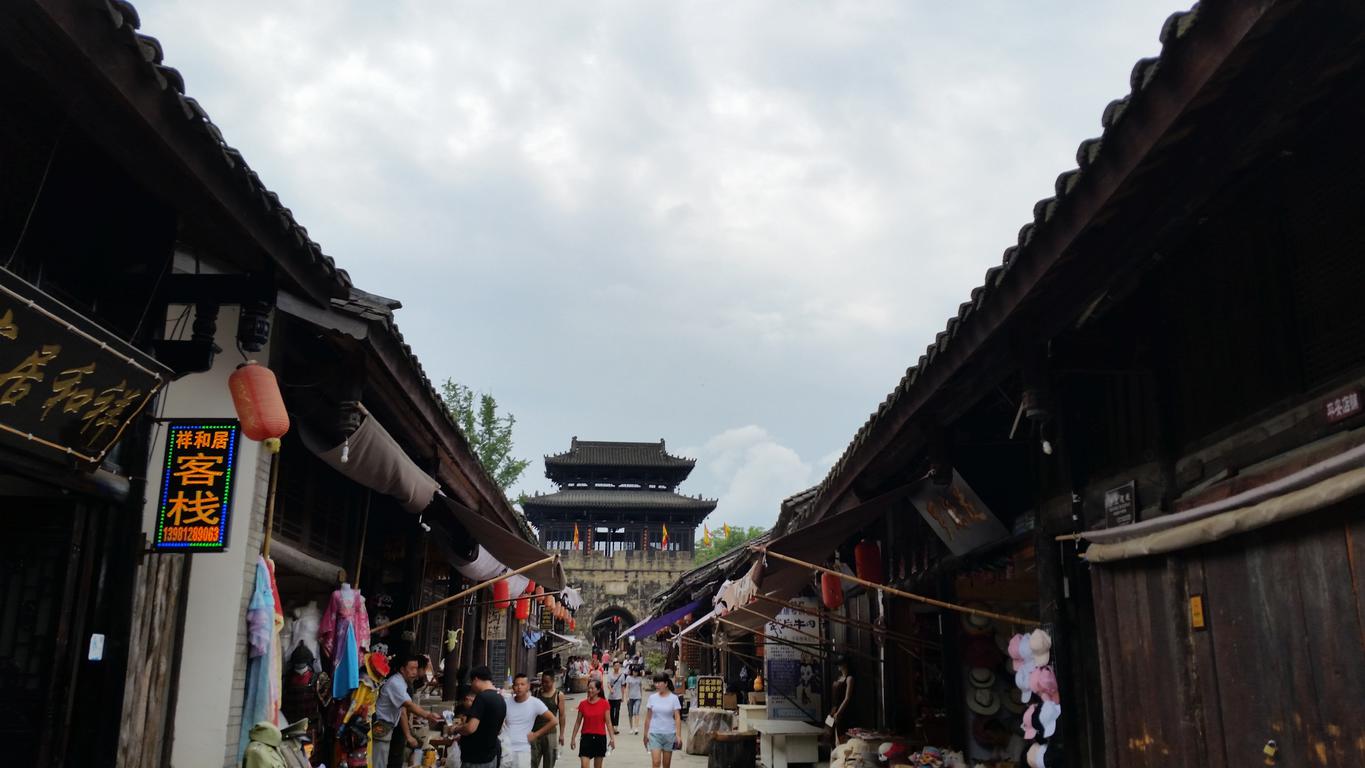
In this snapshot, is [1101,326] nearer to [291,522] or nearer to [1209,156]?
[1209,156]

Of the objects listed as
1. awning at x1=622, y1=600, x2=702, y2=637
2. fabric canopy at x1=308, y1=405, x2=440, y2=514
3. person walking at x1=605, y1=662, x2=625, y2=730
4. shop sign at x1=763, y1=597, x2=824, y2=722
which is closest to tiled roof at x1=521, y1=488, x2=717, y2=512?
person walking at x1=605, y1=662, x2=625, y2=730

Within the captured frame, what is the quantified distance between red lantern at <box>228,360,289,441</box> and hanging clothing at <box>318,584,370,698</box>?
138 inches

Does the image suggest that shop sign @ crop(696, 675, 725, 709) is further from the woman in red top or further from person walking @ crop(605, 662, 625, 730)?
the woman in red top

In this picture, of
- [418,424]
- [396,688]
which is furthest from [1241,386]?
[396,688]

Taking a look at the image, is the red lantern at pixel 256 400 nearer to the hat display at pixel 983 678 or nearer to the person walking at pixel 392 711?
the person walking at pixel 392 711

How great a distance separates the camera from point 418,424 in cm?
1013

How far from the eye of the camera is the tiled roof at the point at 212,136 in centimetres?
412

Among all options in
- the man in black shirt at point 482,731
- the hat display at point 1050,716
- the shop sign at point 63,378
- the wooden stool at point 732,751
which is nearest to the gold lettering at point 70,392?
the shop sign at point 63,378

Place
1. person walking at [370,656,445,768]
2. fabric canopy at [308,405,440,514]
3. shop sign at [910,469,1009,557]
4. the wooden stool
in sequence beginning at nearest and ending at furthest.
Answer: fabric canopy at [308,405,440,514], shop sign at [910,469,1009,557], person walking at [370,656,445,768], the wooden stool

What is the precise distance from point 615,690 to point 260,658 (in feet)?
67.9

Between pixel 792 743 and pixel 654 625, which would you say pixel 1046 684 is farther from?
pixel 654 625

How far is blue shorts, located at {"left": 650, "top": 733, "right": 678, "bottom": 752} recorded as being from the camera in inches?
549

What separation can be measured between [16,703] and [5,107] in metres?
3.11

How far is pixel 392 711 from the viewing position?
10953mm
